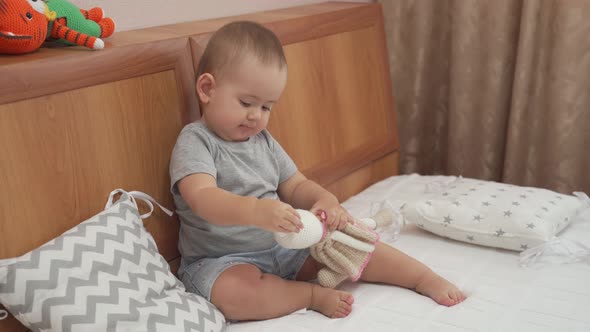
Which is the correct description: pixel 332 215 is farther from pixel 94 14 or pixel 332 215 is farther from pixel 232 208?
pixel 94 14

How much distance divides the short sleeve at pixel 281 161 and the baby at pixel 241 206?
0.15 ft

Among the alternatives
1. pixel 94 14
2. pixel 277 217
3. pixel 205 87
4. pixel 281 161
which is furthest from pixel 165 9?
pixel 277 217

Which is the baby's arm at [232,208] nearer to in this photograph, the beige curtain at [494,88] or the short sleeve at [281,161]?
the short sleeve at [281,161]

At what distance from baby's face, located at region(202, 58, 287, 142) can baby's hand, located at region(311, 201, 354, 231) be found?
0.22m

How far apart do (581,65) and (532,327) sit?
1153 millimetres

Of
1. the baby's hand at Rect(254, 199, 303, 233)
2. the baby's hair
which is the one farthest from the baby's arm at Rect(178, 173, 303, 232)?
the baby's hair

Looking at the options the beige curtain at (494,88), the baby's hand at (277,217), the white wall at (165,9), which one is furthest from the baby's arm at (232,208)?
the beige curtain at (494,88)

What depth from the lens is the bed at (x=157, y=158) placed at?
1.16 meters

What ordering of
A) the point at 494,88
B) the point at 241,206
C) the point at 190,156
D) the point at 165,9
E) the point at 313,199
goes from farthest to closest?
1. the point at 494,88
2. the point at 165,9
3. the point at 313,199
4. the point at 190,156
5. the point at 241,206

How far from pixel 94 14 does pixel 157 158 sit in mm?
341

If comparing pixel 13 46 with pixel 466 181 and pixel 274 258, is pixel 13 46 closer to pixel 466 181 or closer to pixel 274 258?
pixel 274 258

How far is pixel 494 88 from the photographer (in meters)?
2.23

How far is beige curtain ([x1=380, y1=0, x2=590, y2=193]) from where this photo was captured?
2.06 metres

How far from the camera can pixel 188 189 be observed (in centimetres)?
126
